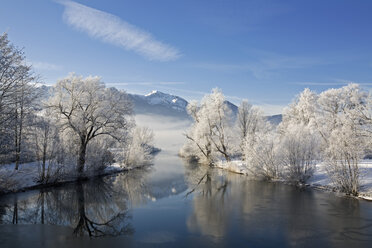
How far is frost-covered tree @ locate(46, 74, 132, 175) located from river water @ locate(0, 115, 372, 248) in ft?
20.1

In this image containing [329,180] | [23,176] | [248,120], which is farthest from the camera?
[248,120]

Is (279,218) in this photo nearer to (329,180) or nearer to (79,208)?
(79,208)

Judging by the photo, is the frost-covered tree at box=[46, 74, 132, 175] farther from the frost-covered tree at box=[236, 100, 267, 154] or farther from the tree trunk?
the frost-covered tree at box=[236, 100, 267, 154]

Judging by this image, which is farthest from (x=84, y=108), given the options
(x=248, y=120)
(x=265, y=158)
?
(x=248, y=120)

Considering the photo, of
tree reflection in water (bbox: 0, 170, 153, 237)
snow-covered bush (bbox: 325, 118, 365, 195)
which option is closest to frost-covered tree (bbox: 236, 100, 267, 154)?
snow-covered bush (bbox: 325, 118, 365, 195)

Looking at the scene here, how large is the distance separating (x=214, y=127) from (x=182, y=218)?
27747mm

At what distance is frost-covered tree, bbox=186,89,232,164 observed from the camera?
130 ft

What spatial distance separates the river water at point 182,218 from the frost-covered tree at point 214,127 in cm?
1813

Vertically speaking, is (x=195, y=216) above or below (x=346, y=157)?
below

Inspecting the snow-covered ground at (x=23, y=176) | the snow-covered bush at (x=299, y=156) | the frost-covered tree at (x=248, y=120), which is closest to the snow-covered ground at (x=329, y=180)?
the snow-covered bush at (x=299, y=156)

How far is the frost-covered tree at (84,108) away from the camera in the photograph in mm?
25234

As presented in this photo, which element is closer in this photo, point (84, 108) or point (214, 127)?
point (84, 108)

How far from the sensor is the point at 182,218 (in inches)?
551

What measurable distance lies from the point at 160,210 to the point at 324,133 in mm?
28154
